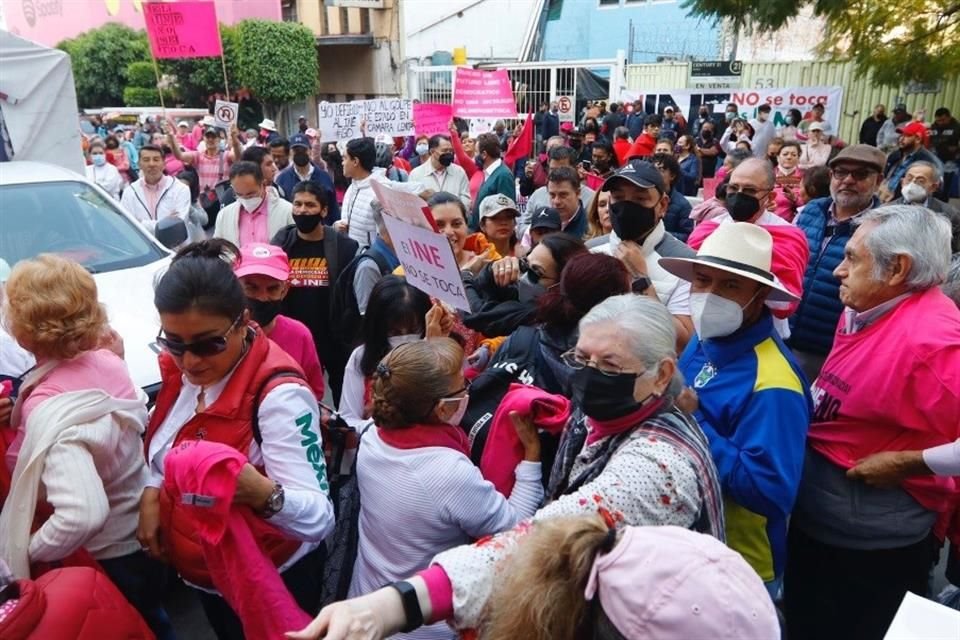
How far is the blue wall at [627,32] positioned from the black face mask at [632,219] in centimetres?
2015

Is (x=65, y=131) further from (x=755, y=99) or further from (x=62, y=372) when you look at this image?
(x=755, y=99)

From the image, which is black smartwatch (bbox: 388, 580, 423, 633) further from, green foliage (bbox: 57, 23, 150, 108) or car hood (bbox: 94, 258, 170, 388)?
green foliage (bbox: 57, 23, 150, 108)

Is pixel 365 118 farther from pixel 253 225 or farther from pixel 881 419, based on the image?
pixel 881 419

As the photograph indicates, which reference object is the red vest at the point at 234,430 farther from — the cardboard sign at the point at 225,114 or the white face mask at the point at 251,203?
the cardboard sign at the point at 225,114

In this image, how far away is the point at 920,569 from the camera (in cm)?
250

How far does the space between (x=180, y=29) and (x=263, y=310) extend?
851 centimetres

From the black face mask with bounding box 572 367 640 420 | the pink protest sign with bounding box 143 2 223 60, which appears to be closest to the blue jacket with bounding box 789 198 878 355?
the black face mask with bounding box 572 367 640 420

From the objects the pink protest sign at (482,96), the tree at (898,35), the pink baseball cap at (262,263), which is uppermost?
the tree at (898,35)

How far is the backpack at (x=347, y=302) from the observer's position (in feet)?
13.8

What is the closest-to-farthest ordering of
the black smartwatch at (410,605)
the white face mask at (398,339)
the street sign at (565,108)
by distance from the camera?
the black smartwatch at (410,605) → the white face mask at (398,339) → the street sign at (565,108)

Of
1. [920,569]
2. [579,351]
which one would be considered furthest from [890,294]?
[579,351]

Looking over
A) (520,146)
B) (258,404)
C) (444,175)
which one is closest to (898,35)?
(520,146)

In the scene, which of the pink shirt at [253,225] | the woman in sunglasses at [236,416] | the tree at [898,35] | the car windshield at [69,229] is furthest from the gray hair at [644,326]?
the tree at [898,35]

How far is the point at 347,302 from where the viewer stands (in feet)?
Result: 14.2
